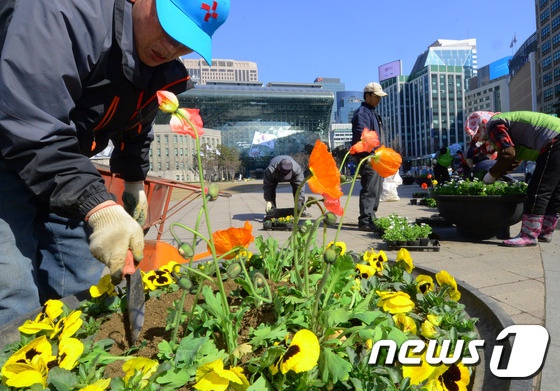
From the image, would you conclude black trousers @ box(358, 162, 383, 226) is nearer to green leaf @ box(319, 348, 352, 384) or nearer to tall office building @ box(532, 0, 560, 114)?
green leaf @ box(319, 348, 352, 384)

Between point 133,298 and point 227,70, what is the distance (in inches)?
6771

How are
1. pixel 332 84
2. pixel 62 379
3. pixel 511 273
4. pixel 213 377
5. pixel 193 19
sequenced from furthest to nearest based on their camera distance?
pixel 332 84
pixel 511 273
pixel 193 19
pixel 62 379
pixel 213 377

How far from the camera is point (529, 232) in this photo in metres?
3.64

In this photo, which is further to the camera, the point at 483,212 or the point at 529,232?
the point at 483,212

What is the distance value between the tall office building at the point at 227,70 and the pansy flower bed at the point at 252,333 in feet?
498

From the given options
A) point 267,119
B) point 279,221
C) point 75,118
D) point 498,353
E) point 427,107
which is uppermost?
point 427,107

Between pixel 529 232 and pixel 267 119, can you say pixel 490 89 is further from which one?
pixel 529 232

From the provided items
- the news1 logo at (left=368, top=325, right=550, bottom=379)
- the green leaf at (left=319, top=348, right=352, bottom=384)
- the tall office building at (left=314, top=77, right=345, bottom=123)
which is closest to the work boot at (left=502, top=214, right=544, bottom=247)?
the news1 logo at (left=368, top=325, right=550, bottom=379)

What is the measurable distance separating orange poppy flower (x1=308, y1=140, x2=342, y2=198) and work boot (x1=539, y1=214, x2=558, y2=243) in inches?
145

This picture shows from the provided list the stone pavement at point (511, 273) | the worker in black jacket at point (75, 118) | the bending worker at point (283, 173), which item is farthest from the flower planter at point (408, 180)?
the worker in black jacket at point (75, 118)

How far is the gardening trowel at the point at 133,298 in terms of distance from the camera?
108cm

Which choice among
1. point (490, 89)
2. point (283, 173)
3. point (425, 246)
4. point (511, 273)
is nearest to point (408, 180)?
point (283, 173)

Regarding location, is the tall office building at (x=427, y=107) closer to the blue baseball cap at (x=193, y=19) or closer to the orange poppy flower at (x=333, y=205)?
the blue baseball cap at (x=193, y=19)

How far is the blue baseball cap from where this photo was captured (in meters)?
1.38
